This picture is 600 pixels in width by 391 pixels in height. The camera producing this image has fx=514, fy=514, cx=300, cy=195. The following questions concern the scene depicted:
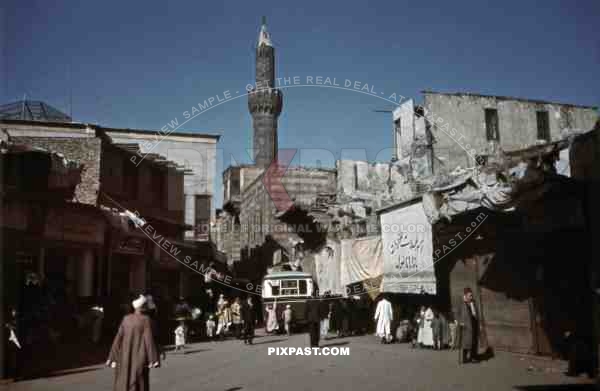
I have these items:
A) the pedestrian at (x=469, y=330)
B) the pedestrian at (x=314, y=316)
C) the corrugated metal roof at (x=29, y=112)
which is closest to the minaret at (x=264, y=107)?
the corrugated metal roof at (x=29, y=112)

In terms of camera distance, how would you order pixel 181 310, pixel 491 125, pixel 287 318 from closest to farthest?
1. pixel 181 310
2. pixel 287 318
3. pixel 491 125

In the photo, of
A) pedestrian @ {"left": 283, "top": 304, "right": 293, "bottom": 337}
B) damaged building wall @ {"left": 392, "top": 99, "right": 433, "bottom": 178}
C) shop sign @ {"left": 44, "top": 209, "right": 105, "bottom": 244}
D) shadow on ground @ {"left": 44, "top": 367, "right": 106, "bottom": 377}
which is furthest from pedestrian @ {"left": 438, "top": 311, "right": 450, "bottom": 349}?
shop sign @ {"left": 44, "top": 209, "right": 105, "bottom": 244}

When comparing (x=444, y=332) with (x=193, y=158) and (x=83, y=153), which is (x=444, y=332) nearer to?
(x=83, y=153)

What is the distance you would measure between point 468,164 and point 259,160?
39966 mm

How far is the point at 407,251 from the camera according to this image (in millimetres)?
Result: 14961

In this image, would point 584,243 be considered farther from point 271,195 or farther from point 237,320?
point 271,195

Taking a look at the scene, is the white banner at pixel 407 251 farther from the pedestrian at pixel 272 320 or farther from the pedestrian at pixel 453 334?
the pedestrian at pixel 272 320

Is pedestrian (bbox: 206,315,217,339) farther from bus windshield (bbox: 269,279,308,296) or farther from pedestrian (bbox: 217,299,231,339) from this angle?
bus windshield (bbox: 269,279,308,296)

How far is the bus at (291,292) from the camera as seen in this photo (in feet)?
70.9

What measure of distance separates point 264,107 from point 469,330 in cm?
5520

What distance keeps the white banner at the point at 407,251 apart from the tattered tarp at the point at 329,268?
5.10 metres

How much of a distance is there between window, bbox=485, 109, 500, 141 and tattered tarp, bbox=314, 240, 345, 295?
1040 cm

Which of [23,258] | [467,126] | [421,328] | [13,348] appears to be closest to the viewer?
[13,348]

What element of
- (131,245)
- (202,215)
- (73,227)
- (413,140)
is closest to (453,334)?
(73,227)
